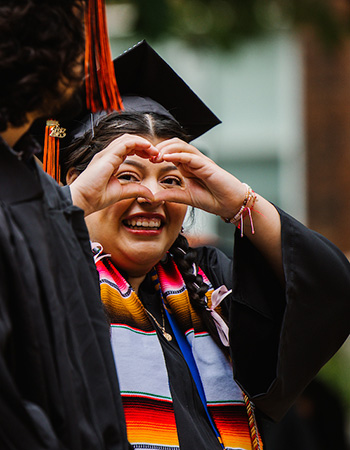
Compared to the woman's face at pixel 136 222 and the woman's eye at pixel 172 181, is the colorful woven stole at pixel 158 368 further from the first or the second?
the woman's eye at pixel 172 181

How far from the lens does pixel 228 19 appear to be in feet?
9.55

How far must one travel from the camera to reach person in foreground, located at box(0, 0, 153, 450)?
55.7 inches

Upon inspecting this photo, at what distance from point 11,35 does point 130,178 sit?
1.08m

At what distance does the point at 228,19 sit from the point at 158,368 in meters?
1.40

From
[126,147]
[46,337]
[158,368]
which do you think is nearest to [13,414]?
[46,337]

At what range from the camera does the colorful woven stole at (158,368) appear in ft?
7.21

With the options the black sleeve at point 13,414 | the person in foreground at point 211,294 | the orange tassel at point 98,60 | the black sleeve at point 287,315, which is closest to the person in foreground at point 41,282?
the black sleeve at point 13,414

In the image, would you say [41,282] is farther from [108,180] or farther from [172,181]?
[172,181]

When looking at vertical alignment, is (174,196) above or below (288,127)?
above

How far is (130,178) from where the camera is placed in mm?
2479

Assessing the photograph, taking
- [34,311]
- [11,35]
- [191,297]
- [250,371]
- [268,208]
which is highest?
[11,35]

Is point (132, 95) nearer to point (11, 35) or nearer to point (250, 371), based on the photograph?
point (250, 371)

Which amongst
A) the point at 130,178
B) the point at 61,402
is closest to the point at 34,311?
the point at 61,402

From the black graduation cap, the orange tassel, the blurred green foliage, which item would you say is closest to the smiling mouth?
the black graduation cap
